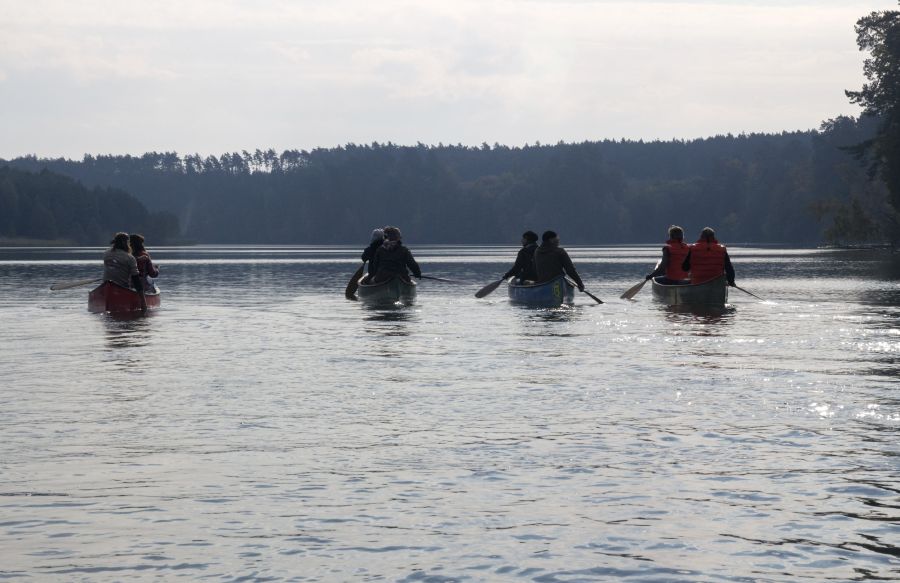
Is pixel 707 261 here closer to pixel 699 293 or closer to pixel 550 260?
pixel 699 293

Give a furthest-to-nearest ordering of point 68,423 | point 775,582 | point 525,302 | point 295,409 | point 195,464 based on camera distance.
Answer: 1. point 525,302
2. point 295,409
3. point 68,423
4. point 195,464
5. point 775,582

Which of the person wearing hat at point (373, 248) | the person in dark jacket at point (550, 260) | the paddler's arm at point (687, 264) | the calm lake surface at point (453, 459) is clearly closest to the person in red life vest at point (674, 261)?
the paddler's arm at point (687, 264)

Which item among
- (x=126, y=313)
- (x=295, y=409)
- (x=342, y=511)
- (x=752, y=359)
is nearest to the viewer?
(x=342, y=511)

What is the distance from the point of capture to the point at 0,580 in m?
6.92

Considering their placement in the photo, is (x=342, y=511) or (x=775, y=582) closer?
(x=775, y=582)

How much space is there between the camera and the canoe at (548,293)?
103 feet

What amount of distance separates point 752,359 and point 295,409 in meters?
7.38

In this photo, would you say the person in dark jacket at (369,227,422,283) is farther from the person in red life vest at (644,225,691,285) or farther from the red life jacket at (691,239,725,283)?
the red life jacket at (691,239,725,283)

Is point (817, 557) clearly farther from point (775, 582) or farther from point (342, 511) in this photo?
point (342, 511)

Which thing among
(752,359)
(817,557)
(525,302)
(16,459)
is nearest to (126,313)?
(525,302)

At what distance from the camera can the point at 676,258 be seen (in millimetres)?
30938

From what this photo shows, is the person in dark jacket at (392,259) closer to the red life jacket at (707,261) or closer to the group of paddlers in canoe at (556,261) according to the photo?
the group of paddlers in canoe at (556,261)

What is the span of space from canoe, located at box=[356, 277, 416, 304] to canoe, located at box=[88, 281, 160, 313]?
5978 millimetres

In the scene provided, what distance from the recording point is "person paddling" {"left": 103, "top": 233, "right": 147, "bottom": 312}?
1105 inches
